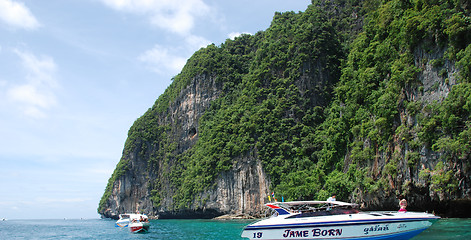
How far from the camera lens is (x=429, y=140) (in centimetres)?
2617

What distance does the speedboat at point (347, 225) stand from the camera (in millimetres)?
14203

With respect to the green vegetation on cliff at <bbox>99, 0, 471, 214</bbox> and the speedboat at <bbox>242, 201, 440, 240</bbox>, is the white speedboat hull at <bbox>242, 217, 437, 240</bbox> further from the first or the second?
the green vegetation on cliff at <bbox>99, 0, 471, 214</bbox>

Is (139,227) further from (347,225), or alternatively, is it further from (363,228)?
(363,228)

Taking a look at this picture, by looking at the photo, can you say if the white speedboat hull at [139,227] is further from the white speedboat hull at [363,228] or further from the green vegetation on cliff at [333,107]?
the white speedboat hull at [363,228]

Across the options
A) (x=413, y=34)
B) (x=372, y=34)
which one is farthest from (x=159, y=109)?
(x=413, y=34)

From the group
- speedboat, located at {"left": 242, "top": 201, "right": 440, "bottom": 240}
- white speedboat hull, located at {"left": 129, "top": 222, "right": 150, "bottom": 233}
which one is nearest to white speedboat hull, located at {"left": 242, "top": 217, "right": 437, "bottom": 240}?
speedboat, located at {"left": 242, "top": 201, "right": 440, "bottom": 240}

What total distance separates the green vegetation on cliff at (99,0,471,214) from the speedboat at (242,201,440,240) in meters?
11.3

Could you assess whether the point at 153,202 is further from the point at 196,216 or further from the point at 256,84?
the point at 256,84

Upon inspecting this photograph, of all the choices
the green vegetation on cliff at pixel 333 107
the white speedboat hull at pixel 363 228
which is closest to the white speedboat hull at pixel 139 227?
the green vegetation on cliff at pixel 333 107

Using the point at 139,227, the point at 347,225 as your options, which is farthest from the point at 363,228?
the point at 139,227

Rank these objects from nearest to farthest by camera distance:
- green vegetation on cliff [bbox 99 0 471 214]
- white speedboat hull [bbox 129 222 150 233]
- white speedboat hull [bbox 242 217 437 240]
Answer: white speedboat hull [bbox 242 217 437 240], green vegetation on cliff [bbox 99 0 471 214], white speedboat hull [bbox 129 222 150 233]

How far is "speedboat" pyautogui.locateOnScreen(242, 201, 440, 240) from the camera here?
14.2m

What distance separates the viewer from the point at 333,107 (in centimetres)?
4622

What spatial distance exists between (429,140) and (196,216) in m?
49.0
